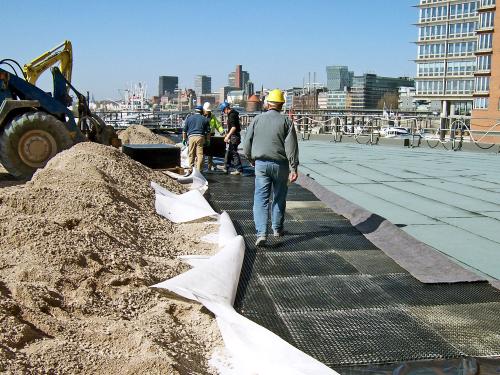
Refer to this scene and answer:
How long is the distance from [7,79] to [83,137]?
77.5 inches

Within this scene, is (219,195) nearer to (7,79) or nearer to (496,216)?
(496,216)

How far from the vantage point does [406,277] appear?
4949mm

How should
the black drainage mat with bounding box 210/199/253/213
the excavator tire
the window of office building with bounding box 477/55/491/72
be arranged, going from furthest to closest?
the window of office building with bounding box 477/55/491/72, the excavator tire, the black drainage mat with bounding box 210/199/253/213

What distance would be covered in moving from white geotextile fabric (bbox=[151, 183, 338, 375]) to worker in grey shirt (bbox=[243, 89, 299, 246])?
764mm

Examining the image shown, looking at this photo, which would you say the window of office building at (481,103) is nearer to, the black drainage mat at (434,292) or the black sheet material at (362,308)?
the black sheet material at (362,308)

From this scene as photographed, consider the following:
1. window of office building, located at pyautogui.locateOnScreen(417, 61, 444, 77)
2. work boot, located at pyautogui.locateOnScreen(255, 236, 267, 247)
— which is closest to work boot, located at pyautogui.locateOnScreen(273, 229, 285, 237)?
work boot, located at pyautogui.locateOnScreen(255, 236, 267, 247)

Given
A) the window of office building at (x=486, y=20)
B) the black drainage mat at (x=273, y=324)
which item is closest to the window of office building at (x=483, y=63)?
the window of office building at (x=486, y=20)

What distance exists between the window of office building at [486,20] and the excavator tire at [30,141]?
63616mm

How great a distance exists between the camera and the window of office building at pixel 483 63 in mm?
Result: 63625

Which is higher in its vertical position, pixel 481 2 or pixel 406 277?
pixel 481 2

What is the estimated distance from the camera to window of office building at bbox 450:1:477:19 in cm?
8319

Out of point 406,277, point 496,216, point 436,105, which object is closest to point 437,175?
point 496,216

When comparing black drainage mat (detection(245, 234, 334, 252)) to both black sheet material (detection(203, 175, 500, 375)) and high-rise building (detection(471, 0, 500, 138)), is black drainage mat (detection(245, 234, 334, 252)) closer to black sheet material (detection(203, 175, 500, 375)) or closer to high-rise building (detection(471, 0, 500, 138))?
black sheet material (detection(203, 175, 500, 375))

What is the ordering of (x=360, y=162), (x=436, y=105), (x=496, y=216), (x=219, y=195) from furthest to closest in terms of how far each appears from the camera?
(x=436, y=105) < (x=360, y=162) < (x=219, y=195) < (x=496, y=216)
